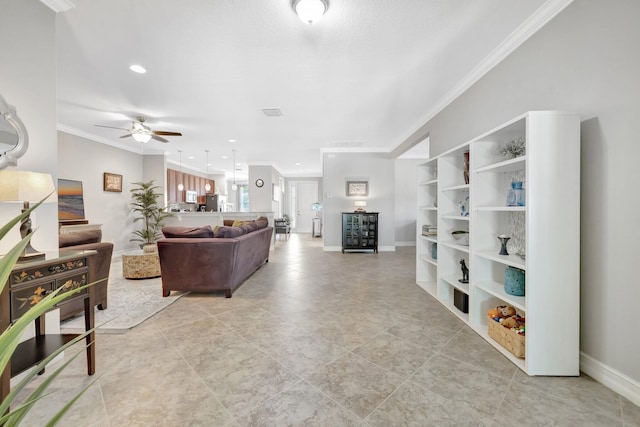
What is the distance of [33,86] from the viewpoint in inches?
74.3

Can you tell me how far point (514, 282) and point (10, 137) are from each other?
3.56 meters

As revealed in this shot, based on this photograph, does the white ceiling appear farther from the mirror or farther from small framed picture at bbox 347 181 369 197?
small framed picture at bbox 347 181 369 197

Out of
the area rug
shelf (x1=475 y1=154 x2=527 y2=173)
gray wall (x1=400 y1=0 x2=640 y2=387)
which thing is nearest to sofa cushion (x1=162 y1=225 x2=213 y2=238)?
the area rug

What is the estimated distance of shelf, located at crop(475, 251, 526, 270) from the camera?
1982 mm

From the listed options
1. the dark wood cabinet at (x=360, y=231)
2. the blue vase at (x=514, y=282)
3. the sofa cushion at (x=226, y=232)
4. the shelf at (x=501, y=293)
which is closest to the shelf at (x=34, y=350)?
the sofa cushion at (x=226, y=232)

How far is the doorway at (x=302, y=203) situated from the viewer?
38.2ft

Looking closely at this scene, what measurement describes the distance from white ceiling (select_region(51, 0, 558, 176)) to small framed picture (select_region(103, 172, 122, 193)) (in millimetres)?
1419

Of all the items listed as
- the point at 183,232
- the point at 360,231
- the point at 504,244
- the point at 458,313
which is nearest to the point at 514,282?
the point at 504,244

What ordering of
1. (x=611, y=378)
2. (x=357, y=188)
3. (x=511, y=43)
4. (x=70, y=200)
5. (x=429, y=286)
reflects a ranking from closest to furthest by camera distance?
1. (x=611, y=378)
2. (x=511, y=43)
3. (x=429, y=286)
4. (x=70, y=200)
5. (x=357, y=188)

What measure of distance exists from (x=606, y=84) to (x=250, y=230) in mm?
3961

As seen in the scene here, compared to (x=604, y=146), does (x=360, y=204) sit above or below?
below

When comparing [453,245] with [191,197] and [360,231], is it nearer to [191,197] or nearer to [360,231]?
[360,231]

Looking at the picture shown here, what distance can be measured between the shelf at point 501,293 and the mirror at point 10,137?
3.44 meters

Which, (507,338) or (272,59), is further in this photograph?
(272,59)
